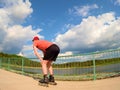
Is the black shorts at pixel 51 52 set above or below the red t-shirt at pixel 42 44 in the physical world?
below

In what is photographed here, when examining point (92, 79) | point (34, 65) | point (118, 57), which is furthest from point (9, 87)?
point (34, 65)

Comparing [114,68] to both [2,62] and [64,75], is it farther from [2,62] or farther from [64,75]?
[2,62]

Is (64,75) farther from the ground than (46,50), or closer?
closer

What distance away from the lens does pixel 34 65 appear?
14477 mm

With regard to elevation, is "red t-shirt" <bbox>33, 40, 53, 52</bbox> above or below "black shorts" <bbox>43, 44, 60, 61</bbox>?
above

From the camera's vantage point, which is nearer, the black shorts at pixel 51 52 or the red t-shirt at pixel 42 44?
the black shorts at pixel 51 52

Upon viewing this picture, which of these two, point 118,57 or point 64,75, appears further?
point 64,75

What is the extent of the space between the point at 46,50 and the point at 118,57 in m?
3.61

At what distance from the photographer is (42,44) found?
8.27 m

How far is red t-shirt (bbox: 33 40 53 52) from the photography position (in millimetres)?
8211

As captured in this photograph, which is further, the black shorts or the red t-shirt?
the red t-shirt

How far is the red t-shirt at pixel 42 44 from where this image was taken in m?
8.21

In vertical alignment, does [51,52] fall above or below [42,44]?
below

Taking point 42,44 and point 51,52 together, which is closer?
Answer: point 51,52
